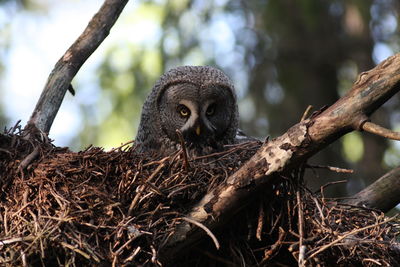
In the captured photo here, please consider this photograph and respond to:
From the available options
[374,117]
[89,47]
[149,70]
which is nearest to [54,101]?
[89,47]

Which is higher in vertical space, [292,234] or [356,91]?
[356,91]

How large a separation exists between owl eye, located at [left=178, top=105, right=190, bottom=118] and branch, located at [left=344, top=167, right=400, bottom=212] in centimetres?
134

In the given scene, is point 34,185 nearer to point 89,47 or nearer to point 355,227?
point 89,47

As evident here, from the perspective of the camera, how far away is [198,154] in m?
4.93

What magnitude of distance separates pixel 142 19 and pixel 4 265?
630 cm

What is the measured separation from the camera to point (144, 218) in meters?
3.72

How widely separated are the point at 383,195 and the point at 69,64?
7.44 feet

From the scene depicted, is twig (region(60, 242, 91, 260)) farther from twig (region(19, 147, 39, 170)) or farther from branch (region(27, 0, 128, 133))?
branch (region(27, 0, 128, 133))

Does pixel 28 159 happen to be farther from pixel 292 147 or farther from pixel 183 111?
pixel 292 147

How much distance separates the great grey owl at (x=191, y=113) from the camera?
495 centimetres

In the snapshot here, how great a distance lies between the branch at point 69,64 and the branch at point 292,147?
1324mm

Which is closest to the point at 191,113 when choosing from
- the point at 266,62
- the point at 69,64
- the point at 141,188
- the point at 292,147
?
the point at 69,64

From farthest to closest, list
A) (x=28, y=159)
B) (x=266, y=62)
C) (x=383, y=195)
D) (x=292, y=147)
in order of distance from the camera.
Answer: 1. (x=266, y=62)
2. (x=383, y=195)
3. (x=28, y=159)
4. (x=292, y=147)

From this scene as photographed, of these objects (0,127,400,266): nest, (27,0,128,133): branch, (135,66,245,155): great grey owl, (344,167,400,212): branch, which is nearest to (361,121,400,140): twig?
(0,127,400,266): nest
